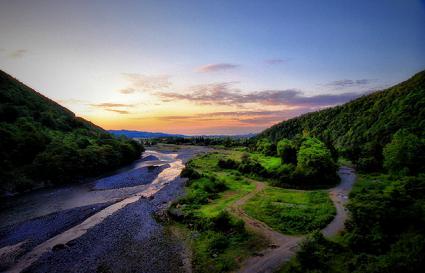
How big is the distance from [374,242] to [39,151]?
274 ft

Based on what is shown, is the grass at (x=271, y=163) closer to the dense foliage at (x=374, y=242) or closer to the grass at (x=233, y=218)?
the grass at (x=233, y=218)

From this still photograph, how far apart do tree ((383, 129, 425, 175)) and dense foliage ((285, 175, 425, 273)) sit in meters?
33.0

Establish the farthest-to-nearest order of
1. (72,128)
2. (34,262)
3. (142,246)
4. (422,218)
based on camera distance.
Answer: (72,128) → (142,246) → (34,262) → (422,218)

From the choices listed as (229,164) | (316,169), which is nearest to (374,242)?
(316,169)

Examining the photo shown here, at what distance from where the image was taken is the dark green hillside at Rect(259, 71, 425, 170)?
88.1 meters

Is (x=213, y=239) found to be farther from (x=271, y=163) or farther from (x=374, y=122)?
(x=374, y=122)

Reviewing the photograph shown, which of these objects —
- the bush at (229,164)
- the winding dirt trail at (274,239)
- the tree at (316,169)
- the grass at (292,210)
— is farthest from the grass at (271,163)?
the winding dirt trail at (274,239)

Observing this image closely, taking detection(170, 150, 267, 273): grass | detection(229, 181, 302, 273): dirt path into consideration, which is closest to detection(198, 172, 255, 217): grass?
detection(170, 150, 267, 273): grass

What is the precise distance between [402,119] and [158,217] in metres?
99.7

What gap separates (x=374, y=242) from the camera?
28141 millimetres

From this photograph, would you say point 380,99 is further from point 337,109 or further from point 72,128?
point 72,128

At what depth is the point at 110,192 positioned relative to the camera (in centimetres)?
6725

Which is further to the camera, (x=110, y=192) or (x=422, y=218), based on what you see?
(x=110, y=192)

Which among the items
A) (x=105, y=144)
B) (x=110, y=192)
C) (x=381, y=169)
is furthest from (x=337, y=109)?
(x=110, y=192)
